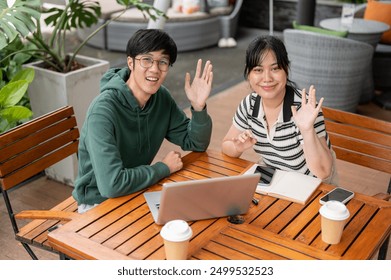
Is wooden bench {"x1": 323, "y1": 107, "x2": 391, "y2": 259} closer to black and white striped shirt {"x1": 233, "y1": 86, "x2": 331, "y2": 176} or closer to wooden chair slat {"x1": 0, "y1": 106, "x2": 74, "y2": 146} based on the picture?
black and white striped shirt {"x1": 233, "y1": 86, "x2": 331, "y2": 176}

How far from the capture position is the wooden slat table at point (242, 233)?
1669mm

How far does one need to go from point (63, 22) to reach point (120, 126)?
5.15 ft

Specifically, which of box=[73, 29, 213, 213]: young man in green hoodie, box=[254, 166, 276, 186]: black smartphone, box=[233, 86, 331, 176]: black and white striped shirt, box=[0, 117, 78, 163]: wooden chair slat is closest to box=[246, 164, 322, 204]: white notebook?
box=[254, 166, 276, 186]: black smartphone

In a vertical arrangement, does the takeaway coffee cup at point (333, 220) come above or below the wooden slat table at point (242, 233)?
above

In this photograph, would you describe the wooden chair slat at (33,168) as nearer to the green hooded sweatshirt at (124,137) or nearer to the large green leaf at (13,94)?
the green hooded sweatshirt at (124,137)

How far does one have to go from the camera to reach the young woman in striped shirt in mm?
2123

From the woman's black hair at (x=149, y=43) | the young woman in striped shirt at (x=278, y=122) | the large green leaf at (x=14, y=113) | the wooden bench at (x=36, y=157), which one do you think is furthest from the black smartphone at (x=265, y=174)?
the large green leaf at (x=14, y=113)

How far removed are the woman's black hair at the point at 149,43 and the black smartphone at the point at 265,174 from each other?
1.94 ft

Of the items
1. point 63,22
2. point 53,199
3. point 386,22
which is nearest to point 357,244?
point 53,199

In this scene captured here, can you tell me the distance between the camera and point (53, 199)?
3.42 m

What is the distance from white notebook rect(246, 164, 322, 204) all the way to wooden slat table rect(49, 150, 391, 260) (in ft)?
0.08

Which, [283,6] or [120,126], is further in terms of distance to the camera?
[283,6]
